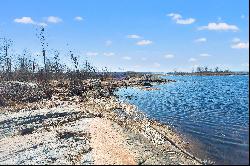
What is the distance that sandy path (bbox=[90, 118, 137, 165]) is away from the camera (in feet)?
69.7

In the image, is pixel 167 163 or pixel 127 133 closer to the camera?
pixel 167 163

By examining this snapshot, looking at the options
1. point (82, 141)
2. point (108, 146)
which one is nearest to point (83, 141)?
point (82, 141)

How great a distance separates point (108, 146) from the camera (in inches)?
972

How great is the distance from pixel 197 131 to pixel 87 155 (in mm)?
14507

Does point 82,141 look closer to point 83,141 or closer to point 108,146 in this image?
point 83,141

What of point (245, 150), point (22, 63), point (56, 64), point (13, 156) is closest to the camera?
point (13, 156)

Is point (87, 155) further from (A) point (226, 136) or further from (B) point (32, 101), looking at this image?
(B) point (32, 101)

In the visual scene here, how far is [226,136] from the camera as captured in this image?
32.0 meters

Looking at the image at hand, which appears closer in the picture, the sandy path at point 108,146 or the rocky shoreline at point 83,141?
the sandy path at point 108,146

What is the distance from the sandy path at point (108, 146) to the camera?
2123 cm

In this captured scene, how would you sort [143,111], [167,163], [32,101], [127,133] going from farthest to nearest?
[32,101], [143,111], [127,133], [167,163]

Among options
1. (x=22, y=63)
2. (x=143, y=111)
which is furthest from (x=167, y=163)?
(x=22, y=63)

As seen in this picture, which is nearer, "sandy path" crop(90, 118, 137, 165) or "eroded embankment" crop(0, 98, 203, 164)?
"sandy path" crop(90, 118, 137, 165)

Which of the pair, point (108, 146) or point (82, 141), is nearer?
point (108, 146)
